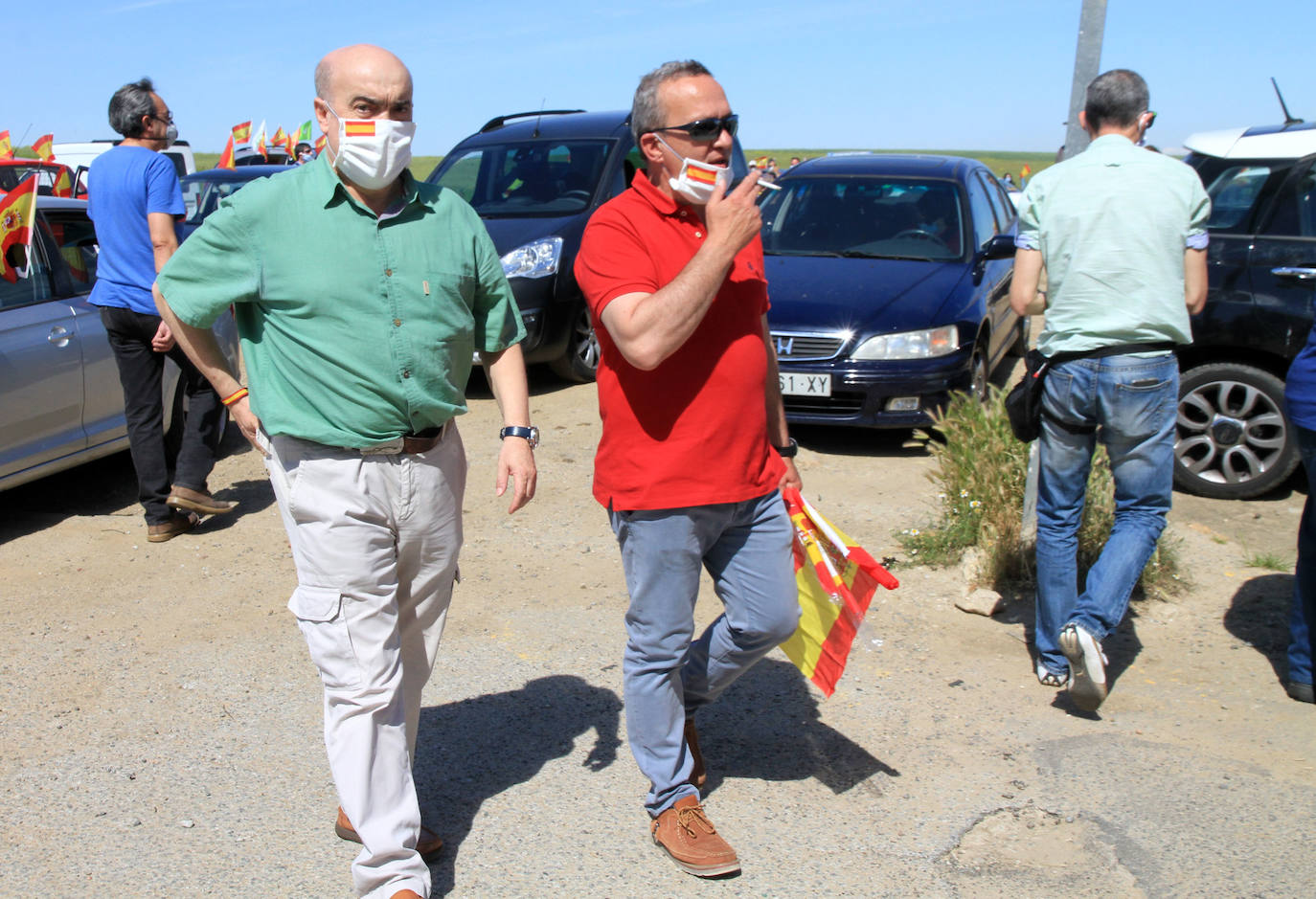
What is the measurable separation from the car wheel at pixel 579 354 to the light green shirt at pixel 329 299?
227 inches

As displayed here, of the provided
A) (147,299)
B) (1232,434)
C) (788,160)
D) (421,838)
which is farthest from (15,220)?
(788,160)

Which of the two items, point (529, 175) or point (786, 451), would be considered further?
point (529, 175)

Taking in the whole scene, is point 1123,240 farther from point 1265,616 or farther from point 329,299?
point 329,299

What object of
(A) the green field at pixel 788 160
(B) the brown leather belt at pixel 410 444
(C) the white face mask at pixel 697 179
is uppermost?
(C) the white face mask at pixel 697 179

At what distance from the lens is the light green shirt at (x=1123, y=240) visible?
3707mm

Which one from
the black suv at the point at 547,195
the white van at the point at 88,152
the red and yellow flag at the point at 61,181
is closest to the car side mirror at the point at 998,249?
the black suv at the point at 547,195

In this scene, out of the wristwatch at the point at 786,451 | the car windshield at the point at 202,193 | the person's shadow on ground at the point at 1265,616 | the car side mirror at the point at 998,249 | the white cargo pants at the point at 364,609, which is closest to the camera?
the white cargo pants at the point at 364,609

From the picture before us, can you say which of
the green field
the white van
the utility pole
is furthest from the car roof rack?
the green field

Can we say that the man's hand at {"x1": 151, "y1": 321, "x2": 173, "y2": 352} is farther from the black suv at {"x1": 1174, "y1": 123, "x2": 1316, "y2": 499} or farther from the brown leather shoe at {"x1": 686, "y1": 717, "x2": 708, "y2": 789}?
the black suv at {"x1": 1174, "y1": 123, "x2": 1316, "y2": 499}

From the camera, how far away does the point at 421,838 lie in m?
3.02

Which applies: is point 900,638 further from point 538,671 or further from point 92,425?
point 92,425

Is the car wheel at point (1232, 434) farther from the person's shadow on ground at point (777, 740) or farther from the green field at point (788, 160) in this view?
the green field at point (788, 160)

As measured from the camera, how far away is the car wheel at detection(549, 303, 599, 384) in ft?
28.2

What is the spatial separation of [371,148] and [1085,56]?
3.43 m
